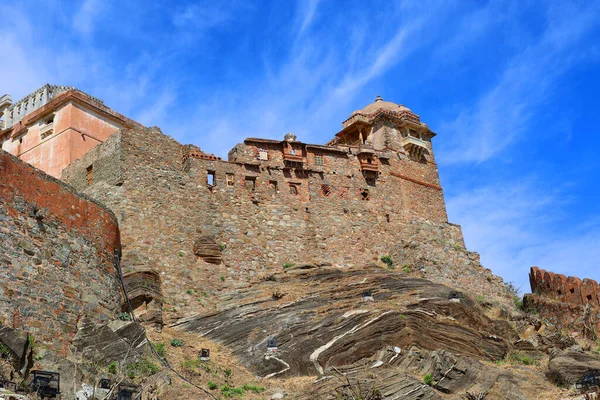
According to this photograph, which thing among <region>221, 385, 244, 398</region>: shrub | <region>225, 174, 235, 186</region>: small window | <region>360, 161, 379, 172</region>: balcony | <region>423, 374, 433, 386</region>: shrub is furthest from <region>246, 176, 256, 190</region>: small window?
<region>423, 374, 433, 386</region>: shrub

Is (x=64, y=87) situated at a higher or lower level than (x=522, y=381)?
higher

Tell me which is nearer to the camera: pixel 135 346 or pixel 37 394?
pixel 37 394

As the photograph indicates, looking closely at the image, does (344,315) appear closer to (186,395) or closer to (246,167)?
(186,395)

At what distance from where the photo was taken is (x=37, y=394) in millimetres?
16766

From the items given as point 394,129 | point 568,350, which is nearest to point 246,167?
point 394,129

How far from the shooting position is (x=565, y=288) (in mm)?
33000

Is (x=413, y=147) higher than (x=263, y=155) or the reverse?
higher

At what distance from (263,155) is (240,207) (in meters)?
3.17

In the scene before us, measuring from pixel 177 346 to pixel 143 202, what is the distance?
7.18m

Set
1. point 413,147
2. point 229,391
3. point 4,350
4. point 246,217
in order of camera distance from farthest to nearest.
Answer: point 413,147
point 246,217
point 229,391
point 4,350

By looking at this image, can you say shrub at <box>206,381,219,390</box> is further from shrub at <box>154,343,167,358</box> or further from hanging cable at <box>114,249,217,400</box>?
shrub at <box>154,343,167,358</box>

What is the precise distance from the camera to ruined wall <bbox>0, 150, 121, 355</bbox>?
63.4 ft

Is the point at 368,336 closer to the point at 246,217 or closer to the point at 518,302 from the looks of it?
the point at 246,217

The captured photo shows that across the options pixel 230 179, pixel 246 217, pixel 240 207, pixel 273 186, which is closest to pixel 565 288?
pixel 273 186
